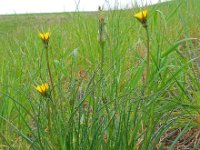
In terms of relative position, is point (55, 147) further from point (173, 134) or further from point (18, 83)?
point (18, 83)

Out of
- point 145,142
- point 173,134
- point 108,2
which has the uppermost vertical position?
point 108,2

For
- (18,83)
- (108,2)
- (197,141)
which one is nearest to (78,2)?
(108,2)

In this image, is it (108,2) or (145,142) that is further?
(108,2)

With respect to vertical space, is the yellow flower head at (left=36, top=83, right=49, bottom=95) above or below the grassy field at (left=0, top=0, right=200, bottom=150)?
above

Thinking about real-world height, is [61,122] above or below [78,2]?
below

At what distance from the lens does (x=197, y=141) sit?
119 centimetres

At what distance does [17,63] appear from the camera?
1906mm

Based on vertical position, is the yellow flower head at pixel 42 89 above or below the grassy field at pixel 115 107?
above

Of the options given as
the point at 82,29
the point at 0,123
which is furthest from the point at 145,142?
the point at 82,29

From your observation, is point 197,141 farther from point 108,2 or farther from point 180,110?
point 108,2

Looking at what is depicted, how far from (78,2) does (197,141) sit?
3.36 ft

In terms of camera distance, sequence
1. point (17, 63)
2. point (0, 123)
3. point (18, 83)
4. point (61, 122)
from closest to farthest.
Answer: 1. point (61, 122)
2. point (0, 123)
3. point (18, 83)
4. point (17, 63)

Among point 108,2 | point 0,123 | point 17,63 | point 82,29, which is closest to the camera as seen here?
point 0,123

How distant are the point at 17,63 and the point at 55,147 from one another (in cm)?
108
